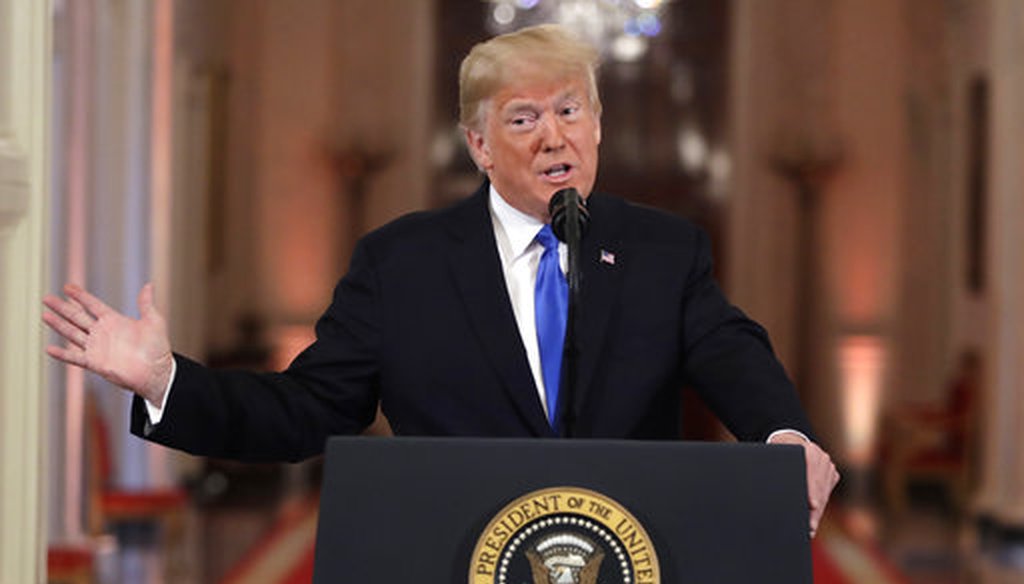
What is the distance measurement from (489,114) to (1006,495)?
8843mm

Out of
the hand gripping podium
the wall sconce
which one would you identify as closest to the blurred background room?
the wall sconce

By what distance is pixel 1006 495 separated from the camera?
10531 mm

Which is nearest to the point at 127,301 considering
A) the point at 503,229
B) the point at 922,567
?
the point at 922,567

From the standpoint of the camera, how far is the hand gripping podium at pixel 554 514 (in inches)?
74.3

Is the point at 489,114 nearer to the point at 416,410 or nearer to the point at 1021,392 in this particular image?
the point at 416,410

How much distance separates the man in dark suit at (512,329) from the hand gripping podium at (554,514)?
427 millimetres

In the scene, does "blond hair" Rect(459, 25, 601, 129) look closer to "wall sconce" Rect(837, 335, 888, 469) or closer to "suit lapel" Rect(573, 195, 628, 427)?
"suit lapel" Rect(573, 195, 628, 427)

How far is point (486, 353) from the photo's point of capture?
2484 mm

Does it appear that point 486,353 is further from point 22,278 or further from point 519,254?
point 22,278

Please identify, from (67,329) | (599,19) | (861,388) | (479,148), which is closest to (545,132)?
(479,148)

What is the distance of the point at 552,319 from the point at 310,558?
6.93 meters

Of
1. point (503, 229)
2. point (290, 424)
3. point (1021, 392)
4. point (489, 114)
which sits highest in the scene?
point (489, 114)

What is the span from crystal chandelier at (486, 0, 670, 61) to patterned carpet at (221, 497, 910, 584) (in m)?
3.76

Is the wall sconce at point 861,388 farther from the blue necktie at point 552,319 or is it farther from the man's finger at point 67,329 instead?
the man's finger at point 67,329
